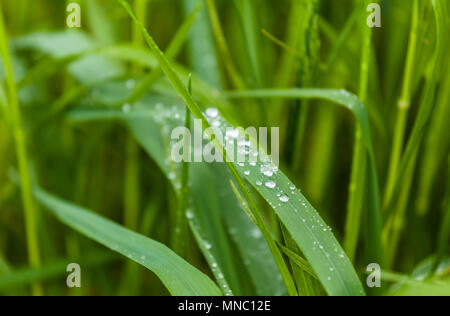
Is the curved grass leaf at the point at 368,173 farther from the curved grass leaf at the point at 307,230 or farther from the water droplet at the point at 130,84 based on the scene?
the water droplet at the point at 130,84

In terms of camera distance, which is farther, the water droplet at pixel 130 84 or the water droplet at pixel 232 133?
the water droplet at pixel 130 84

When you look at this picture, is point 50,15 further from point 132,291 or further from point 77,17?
point 132,291

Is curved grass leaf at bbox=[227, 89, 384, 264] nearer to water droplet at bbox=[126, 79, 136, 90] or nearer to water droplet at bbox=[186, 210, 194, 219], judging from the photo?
water droplet at bbox=[186, 210, 194, 219]

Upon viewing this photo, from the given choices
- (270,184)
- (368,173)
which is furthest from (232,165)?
(368,173)

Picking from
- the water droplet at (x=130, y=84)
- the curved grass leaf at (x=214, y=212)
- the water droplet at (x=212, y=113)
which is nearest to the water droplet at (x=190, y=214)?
the curved grass leaf at (x=214, y=212)

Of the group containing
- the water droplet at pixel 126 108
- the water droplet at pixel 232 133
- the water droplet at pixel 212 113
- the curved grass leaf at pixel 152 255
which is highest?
the water droplet at pixel 212 113

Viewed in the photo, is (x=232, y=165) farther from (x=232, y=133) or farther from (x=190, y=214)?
(x=190, y=214)

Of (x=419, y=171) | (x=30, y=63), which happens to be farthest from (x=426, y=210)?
(x=30, y=63)

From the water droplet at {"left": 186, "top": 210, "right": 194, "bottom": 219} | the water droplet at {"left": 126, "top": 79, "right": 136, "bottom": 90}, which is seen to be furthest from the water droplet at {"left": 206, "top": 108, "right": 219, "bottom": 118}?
the water droplet at {"left": 126, "top": 79, "right": 136, "bottom": 90}

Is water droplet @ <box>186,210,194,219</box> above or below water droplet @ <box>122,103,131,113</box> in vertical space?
below
